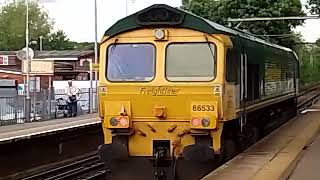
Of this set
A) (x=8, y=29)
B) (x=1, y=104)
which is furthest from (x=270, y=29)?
(x=8, y=29)

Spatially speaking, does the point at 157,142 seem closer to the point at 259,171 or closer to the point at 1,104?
the point at 259,171

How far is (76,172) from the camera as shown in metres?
15.4

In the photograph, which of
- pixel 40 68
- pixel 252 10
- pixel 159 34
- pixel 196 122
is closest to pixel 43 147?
pixel 159 34

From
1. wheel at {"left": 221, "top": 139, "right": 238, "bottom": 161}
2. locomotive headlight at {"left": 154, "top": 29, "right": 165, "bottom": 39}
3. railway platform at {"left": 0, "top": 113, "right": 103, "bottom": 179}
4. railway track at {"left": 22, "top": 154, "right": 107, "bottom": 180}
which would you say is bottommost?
railway track at {"left": 22, "top": 154, "right": 107, "bottom": 180}

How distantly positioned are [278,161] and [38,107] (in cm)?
1797

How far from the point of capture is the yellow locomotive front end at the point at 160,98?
11453 mm

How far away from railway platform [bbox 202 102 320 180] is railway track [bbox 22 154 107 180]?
150 inches

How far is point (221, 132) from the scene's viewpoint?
457 inches

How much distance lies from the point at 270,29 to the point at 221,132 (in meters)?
30.1

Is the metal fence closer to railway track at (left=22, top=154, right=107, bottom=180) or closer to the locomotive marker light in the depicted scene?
railway track at (left=22, top=154, right=107, bottom=180)

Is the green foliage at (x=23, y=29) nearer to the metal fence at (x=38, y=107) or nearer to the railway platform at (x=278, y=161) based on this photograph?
the metal fence at (x=38, y=107)

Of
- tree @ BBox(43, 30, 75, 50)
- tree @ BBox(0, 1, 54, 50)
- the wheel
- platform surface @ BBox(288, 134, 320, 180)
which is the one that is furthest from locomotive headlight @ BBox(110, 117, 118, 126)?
tree @ BBox(43, 30, 75, 50)

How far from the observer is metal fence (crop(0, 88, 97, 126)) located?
24.9 m

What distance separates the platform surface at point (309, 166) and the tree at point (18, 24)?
8878cm
